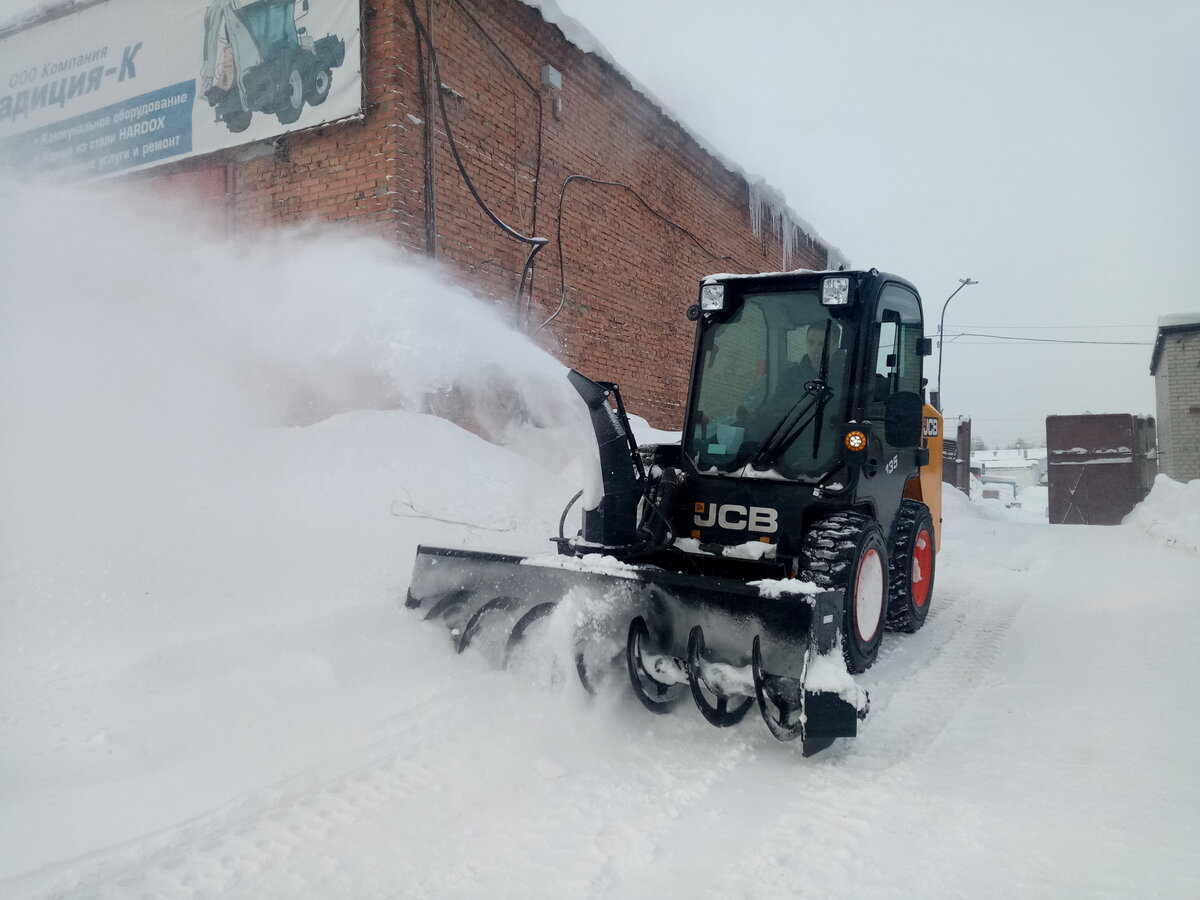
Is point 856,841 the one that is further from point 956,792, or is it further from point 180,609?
point 180,609

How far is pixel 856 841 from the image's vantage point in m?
2.81

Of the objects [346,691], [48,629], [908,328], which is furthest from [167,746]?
[908,328]

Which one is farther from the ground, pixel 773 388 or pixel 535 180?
pixel 535 180

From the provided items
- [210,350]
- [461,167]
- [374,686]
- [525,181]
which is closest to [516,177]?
[525,181]

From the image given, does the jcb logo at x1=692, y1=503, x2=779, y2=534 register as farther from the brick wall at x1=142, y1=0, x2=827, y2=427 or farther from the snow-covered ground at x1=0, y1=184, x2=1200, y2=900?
the brick wall at x1=142, y1=0, x2=827, y2=427

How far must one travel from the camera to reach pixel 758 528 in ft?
14.3

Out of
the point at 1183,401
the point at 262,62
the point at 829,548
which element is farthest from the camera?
the point at 1183,401

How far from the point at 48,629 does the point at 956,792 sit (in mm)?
4380

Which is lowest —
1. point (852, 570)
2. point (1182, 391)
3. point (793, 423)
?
point (852, 570)

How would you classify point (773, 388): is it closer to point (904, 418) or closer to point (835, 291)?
point (835, 291)

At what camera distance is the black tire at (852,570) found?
3.90 m

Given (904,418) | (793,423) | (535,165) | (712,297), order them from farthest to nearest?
(535,165), (712,297), (793,423), (904,418)

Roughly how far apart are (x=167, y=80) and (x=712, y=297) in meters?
8.17

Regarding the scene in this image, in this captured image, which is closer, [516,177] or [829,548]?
[829,548]
